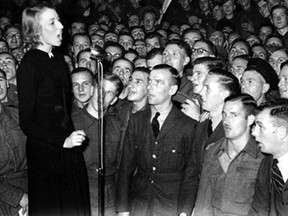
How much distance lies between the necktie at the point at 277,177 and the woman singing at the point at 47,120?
1.12 metres

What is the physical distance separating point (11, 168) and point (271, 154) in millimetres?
1915

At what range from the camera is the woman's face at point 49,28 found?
9.73 ft

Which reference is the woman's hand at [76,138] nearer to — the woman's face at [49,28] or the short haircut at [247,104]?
the woman's face at [49,28]

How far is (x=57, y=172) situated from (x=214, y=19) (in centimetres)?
658

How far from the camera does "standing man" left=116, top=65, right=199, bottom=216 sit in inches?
130

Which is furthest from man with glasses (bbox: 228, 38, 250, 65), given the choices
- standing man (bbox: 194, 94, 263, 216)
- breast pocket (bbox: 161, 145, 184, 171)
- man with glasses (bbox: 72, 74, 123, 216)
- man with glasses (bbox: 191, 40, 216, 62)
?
standing man (bbox: 194, 94, 263, 216)

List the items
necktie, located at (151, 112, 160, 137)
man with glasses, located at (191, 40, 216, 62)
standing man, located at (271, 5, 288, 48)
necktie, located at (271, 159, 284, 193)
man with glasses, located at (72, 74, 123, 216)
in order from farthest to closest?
standing man, located at (271, 5, 288, 48) → man with glasses, located at (191, 40, 216, 62) → man with glasses, located at (72, 74, 123, 216) → necktie, located at (151, 112, 160, 137) → necktie, located at (271, 159, 284, 193)

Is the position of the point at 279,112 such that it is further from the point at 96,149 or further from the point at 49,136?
the point at 96,149

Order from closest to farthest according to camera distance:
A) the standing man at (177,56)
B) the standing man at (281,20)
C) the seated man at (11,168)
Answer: the seated man at (11,168), the standing man at (177,56), the standing man at (281,20)

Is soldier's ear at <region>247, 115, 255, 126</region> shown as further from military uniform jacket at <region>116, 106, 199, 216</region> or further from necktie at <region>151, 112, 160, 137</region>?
necktie at <region>151, 112, 160, 137</region>

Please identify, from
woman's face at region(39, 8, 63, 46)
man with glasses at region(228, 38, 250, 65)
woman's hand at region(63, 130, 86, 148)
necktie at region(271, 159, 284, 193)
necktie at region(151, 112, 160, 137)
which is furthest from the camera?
man with glasses at region(228, 38, 250, 65)

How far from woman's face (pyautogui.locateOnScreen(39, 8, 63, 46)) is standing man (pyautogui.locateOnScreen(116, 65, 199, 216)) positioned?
0.86 m

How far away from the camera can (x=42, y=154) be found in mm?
2977

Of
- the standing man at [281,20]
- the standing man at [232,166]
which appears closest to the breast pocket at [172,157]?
the standing man at [232,166]
